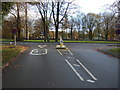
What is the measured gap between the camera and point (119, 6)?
16.5 metres

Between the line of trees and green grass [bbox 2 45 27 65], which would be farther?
the line of trees

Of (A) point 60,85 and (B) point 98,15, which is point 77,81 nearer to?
(A) point 60,85

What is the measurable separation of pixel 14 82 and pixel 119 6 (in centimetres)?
1466

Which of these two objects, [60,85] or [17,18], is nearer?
[60,85]

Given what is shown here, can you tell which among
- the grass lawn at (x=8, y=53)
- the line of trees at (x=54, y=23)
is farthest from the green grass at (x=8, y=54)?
the line of trees at (x=54, y=23)

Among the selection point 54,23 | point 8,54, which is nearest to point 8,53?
point 8,54

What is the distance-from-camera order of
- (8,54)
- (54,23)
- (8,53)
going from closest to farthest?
(8,54), (8,53), (54,23)

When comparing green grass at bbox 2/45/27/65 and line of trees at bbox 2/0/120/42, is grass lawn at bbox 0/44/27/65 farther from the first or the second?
line of trees at bbox 2/0/120/42

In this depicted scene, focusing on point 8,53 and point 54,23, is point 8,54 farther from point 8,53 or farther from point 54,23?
point 54,23

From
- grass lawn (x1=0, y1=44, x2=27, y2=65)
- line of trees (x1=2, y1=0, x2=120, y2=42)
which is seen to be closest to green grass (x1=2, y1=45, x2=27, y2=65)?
grass lawn (x1=0, y1=44, x2=27, y2=65)

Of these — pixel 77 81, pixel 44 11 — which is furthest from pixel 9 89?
pixel 44 11

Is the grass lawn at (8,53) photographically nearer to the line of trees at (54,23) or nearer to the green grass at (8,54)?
the green grass at (8,54)

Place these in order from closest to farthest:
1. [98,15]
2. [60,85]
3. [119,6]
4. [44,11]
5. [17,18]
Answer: [60,85], [119,6], [44,11], [17,18], [98,15]

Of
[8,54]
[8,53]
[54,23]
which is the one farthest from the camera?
[54,23]
